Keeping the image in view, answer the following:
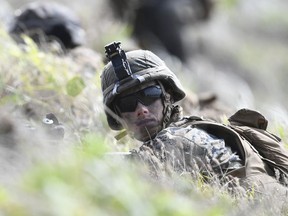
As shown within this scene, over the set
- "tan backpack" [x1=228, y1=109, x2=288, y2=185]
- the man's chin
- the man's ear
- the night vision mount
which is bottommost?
"tan backpack" [x1=228, y1=109, x2=288, y2=185]

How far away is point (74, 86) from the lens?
834 cm

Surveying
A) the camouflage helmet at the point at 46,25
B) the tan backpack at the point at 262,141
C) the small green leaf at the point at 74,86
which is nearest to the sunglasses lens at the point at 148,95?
the tan backpack at the point at 262,141

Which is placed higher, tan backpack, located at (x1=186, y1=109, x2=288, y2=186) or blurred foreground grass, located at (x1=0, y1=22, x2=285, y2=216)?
blurred foreground grass, located at (x1=0, y1=22, x2=285, y2=216)

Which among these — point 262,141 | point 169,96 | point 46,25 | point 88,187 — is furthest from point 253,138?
point 46,25

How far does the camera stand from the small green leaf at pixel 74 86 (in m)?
8.32

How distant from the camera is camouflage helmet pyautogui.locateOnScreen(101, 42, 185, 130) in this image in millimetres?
6035

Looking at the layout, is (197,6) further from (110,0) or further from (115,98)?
(115,98)

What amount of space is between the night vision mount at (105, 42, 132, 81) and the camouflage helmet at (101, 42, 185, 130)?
3 cm

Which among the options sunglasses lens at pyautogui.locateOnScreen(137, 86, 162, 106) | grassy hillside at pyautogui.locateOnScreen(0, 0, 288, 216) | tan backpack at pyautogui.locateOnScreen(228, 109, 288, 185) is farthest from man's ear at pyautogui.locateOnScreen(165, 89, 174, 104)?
grassy hillside at pyautogui.locateOnScreen(0, 0, 288, 216)

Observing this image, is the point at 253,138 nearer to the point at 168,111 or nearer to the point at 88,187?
the point at 168,111

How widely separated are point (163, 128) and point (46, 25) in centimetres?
551

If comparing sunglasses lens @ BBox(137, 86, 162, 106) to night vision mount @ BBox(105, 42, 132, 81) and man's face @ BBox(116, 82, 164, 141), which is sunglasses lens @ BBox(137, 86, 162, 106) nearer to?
man's face @ BBox(116, 82, 164, 141)

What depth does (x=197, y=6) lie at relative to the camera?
79.5 ft

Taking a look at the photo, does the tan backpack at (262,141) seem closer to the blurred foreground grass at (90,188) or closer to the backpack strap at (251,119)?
the backpack strap at (251,119)
